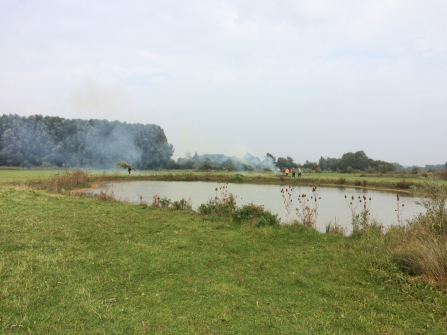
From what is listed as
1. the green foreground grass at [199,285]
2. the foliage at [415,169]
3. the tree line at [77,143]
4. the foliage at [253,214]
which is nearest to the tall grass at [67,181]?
the green foreground grass at [199,285]

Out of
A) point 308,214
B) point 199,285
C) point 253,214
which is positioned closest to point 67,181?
point 253,214

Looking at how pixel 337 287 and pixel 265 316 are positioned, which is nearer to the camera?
pixel 265 316

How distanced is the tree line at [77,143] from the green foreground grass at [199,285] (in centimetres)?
Result: 6021

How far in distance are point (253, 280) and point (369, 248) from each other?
3.05 meters

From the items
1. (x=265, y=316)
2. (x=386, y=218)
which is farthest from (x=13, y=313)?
(x=386, y=218)

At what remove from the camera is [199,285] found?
4137 mm

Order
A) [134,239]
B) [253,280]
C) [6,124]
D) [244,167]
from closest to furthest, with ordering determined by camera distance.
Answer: [253,280], [134,239], [6,124], [244,167]

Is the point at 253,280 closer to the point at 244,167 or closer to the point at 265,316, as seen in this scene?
the point at 265,316

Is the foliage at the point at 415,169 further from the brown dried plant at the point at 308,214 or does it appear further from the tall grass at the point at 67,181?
the tall grass at the point at 67,181

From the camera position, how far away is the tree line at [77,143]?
184 ft

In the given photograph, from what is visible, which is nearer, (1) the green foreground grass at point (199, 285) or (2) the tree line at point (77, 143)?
(1) the green foreground grass at point (199, 285)

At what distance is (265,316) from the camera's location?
10.9 feet

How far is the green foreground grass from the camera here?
313 centimetres

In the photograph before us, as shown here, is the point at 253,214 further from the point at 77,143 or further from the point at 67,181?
the point at 77,143
